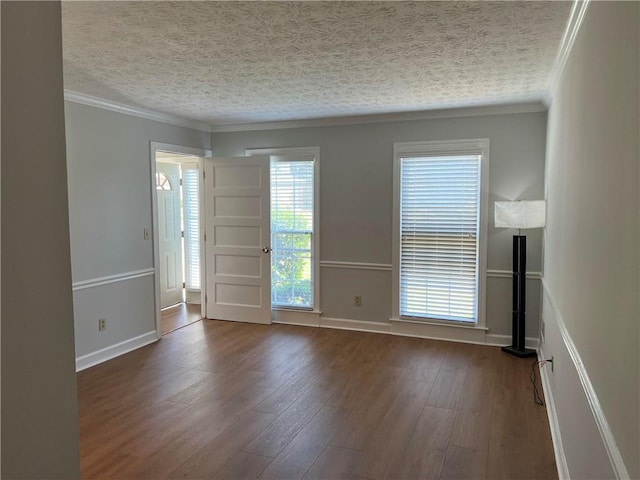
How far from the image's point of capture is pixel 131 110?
4488 millimetres

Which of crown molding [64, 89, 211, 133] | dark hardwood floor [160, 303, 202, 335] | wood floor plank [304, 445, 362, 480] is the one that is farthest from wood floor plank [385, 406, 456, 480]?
crown molding [64, 89, 211, 133]

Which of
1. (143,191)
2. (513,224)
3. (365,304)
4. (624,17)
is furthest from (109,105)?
(624,17)

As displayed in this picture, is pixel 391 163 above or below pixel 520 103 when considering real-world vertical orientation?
below

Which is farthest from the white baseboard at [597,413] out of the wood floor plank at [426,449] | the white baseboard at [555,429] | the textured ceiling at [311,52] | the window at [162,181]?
the window at [162,181]

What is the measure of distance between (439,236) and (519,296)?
0.99 metres

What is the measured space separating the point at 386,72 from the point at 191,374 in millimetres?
2921

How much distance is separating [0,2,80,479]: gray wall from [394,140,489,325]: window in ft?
14.0

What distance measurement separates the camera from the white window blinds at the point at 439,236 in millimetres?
4727

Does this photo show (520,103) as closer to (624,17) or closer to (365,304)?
(365,304)

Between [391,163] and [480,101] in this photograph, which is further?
[391,163]

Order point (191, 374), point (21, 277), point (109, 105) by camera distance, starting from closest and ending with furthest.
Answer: point (21, 277)
point (191, 374)
point (109, 105)

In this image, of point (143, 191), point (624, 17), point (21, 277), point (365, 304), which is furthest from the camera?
point (365, 304)

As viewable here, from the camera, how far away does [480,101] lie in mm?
4289

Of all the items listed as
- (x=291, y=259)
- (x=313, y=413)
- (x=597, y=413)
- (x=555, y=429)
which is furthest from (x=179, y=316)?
(x=597, y=413)
